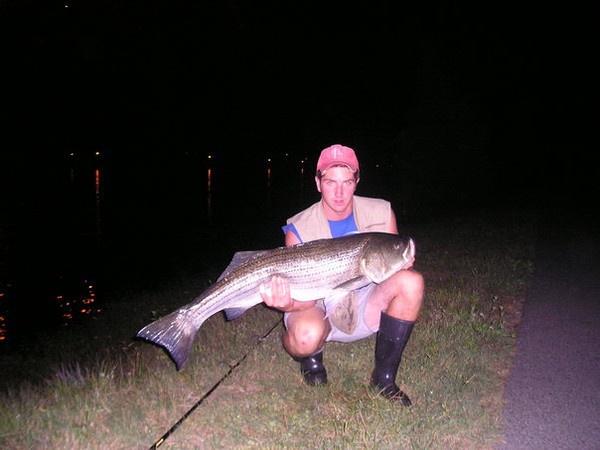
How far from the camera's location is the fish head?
3650 mm

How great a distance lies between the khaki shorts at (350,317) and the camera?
400 cm

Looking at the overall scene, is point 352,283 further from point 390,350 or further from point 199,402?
point 199,402

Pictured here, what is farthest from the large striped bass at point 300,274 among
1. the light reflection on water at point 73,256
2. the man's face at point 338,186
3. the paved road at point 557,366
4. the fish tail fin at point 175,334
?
the light reflection on water at point 73,256

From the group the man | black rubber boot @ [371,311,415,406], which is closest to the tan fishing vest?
the man

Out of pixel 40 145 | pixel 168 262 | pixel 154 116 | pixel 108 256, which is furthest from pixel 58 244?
pixel 154 116

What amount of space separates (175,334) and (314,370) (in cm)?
120

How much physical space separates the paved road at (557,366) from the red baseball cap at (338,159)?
7.24ft

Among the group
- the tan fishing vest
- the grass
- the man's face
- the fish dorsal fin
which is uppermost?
the man's face

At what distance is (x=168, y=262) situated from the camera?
12.0 meters

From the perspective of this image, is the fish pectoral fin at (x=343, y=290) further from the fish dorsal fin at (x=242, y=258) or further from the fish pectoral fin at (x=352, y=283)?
the fish dorsal fin at (x=242, y=258)

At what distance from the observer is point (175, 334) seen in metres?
3.62

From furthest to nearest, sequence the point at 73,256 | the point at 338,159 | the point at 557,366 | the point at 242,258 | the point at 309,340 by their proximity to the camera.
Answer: the point at 73,256 → the point at 557,366 → the point at 338,159 → the point at 309,340 → the point at 242,258

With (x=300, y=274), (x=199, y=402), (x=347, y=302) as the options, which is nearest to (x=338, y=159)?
(x=300, y=274)

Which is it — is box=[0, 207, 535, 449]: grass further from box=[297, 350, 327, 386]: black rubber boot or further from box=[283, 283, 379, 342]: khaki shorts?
box=[283, 283, 379, 342]: khaki shorts
